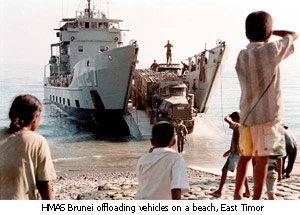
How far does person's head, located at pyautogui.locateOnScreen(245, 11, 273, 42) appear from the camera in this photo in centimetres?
324

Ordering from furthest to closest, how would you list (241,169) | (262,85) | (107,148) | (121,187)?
(107,148)
(121,187)
(241,169)
(262,85)

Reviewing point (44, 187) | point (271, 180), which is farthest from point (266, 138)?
point (44, 187)

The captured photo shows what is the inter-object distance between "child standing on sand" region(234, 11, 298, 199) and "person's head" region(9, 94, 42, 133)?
157 cm

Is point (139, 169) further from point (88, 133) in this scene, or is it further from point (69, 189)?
point (88, 133)

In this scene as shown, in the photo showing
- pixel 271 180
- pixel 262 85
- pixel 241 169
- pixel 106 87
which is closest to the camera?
pixel 262 85

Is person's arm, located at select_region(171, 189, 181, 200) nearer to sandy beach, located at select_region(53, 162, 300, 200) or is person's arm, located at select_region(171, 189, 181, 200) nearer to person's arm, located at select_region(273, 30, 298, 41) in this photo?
person's arm, located at select_region(273, 30, 298, 41)

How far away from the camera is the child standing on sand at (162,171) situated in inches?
119

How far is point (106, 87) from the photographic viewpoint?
62.4 feet

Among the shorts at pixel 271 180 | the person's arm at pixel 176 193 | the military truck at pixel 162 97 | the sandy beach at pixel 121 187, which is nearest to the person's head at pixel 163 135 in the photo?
the person's arm at pixel 176 193

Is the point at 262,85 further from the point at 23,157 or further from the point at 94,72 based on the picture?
the point at 94,72

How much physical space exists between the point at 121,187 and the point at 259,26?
4764 mm

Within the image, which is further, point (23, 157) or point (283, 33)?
point (283, 33)

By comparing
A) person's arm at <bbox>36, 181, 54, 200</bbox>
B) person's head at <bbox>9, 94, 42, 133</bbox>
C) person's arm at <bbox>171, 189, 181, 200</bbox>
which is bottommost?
person's arm at <bbox>171, 189, 181, 200</bbox>

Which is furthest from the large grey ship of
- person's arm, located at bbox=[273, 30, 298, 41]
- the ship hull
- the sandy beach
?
person's arm, located at bbox=[273, 30, 298, 41]
